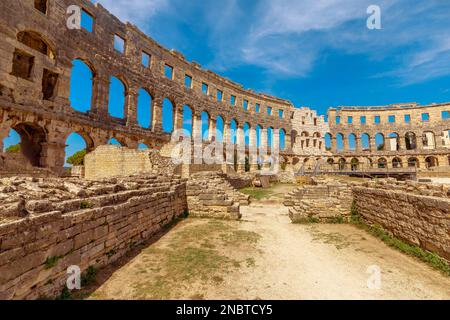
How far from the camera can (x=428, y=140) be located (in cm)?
3922

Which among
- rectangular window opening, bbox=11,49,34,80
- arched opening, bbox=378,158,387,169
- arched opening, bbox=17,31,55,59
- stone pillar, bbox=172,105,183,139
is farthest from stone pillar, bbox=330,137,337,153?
rectangular window opening, bbox=11,49,34,80

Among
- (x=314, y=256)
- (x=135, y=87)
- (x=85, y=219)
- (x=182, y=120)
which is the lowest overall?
(x=314, y=256)

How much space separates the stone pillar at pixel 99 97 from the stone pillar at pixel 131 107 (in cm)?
218

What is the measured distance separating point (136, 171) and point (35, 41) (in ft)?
43.2

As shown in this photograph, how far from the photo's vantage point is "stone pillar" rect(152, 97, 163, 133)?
23031 mm

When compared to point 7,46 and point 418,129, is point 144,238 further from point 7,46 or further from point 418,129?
point 418,129

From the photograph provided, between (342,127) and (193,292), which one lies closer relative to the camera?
(193,292)

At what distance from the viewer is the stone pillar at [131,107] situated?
20.6m

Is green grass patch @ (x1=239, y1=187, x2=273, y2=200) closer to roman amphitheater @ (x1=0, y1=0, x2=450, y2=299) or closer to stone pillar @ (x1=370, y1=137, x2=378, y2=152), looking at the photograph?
roman amphitheater @ (x1=0, y1=0, x2=450, y2=299)

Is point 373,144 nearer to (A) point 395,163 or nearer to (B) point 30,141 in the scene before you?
(A) point 395,163

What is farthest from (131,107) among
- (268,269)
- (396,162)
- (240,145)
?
(396,162)

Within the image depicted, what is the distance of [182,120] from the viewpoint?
26391 mm

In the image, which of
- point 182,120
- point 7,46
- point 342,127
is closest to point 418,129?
point 342,127
